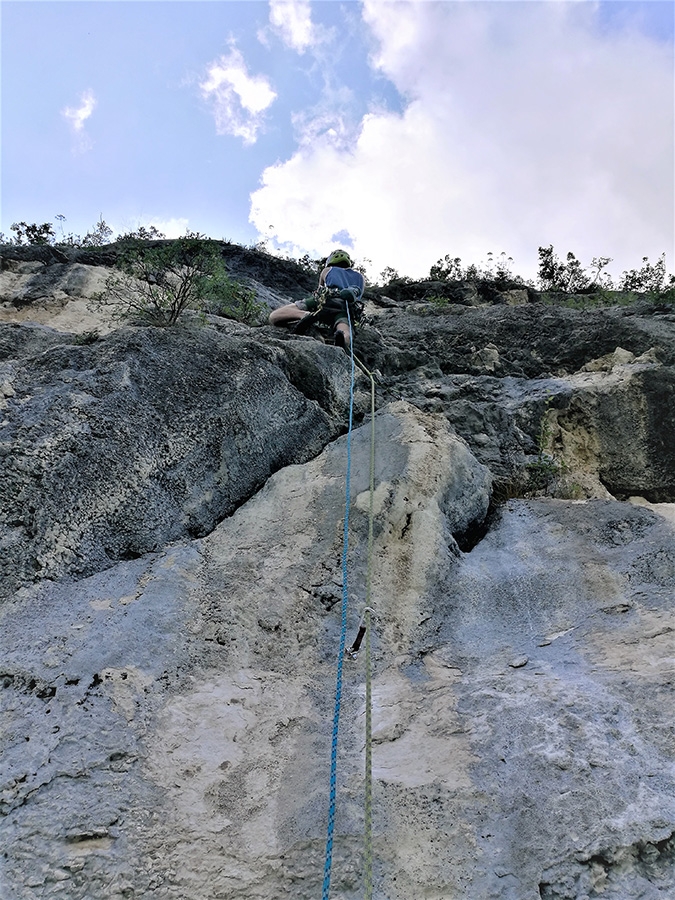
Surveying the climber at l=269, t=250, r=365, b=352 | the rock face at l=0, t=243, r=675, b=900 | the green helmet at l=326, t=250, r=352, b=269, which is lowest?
the rock face at l=0, t=243, r=675, b=900

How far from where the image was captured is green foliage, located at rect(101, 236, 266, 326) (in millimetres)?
6441

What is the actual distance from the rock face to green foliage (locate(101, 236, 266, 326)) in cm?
93

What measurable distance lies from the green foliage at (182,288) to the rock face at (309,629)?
931 mm

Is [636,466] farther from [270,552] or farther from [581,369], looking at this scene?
[270,552]

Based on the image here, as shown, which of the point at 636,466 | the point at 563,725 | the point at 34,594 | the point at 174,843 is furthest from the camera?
the point at 636,466

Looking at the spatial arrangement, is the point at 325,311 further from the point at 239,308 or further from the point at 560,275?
the point at 560,275

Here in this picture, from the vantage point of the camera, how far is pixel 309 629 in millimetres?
3885

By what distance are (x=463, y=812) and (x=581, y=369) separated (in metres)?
6.27

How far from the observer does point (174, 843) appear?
248 cm

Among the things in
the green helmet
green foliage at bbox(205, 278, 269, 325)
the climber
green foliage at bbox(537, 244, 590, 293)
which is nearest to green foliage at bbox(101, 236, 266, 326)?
green foliage at bbox(205, 278, 269, 325)

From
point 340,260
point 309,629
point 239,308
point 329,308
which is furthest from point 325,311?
point 309,629

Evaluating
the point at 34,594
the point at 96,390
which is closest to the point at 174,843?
the point at 34,594

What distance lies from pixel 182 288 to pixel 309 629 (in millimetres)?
3977

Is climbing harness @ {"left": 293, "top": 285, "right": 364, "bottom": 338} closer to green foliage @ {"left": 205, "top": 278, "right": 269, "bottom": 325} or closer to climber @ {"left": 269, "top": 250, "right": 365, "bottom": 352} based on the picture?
climber @ {"left": 269, "top": 250, "right": 365, "bottom": 352}
